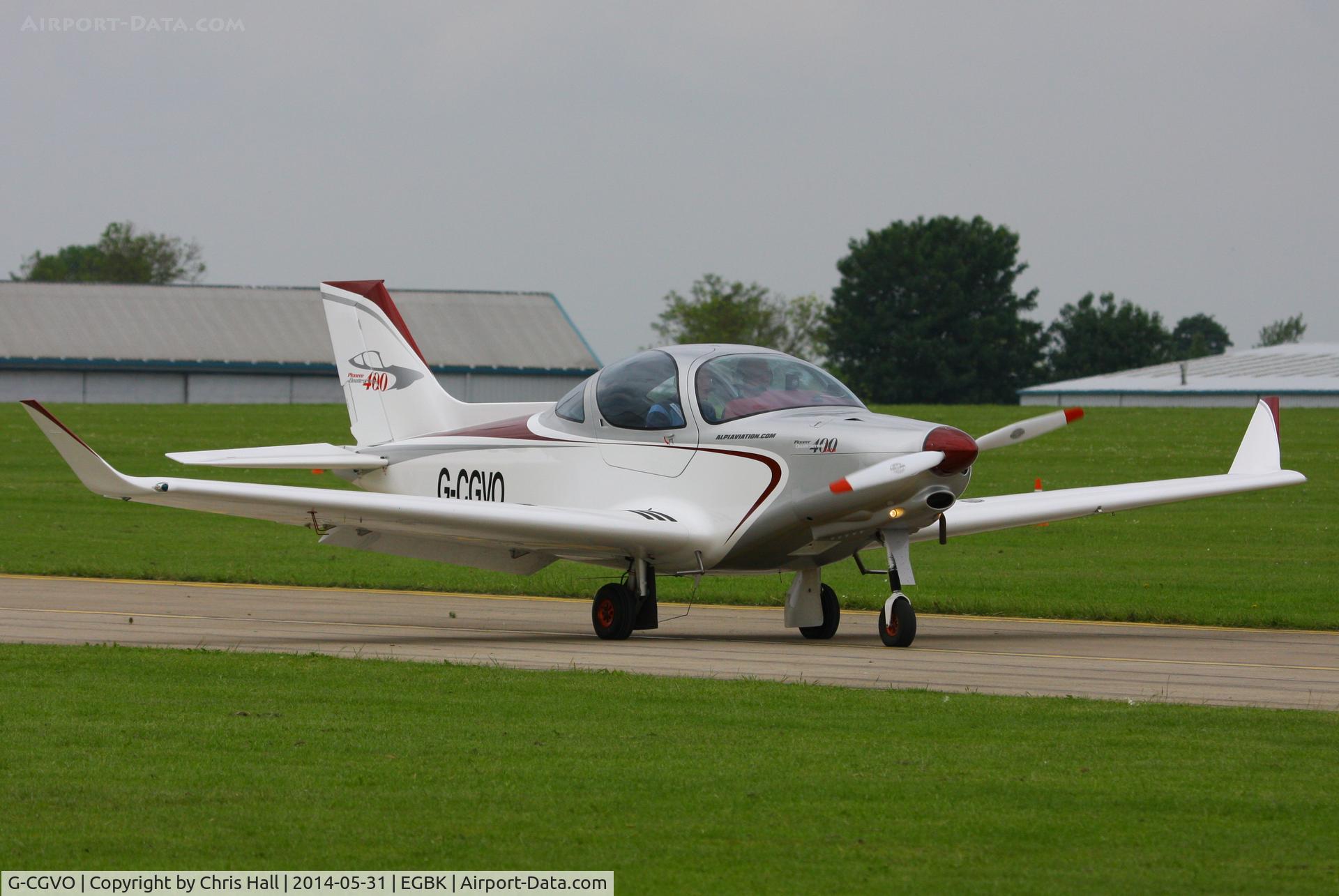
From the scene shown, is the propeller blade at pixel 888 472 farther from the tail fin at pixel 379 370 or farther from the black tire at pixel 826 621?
the tail fin at pixel 379 370

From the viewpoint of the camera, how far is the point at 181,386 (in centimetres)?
7631

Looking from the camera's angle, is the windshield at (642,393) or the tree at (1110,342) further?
the tree at (1110,342)

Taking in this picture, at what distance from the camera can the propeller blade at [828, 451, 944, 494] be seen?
13500 mm

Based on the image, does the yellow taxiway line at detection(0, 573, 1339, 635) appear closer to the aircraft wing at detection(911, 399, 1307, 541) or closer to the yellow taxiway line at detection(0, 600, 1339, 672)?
the aircraft wing at detection(911, 399, 1307, 541)

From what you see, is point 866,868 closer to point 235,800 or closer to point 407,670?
point 235,800

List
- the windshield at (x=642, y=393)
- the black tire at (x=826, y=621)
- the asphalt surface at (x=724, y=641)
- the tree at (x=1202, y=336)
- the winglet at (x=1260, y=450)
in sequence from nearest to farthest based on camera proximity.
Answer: the asphalt surface at (x=724, y=641) → the windshield at (x=642, y=393) → the black tire at (x=826, y=621) → the winglet at (x=1260, y=450) → the tree at (x=1202, y=336)

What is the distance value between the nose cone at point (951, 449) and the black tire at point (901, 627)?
1.25m

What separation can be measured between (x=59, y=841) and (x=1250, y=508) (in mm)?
28517

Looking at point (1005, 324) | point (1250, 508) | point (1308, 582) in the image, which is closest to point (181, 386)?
point (1005, 324)

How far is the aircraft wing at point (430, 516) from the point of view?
1411cm

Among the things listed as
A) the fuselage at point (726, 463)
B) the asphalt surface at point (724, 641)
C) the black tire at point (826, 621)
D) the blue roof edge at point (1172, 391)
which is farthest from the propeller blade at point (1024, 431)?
the blue roof edge at point (1172, 391)

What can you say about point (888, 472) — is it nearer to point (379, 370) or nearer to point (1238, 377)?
point (379, 370)

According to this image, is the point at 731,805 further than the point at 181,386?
No

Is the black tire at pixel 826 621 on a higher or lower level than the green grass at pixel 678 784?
higher
